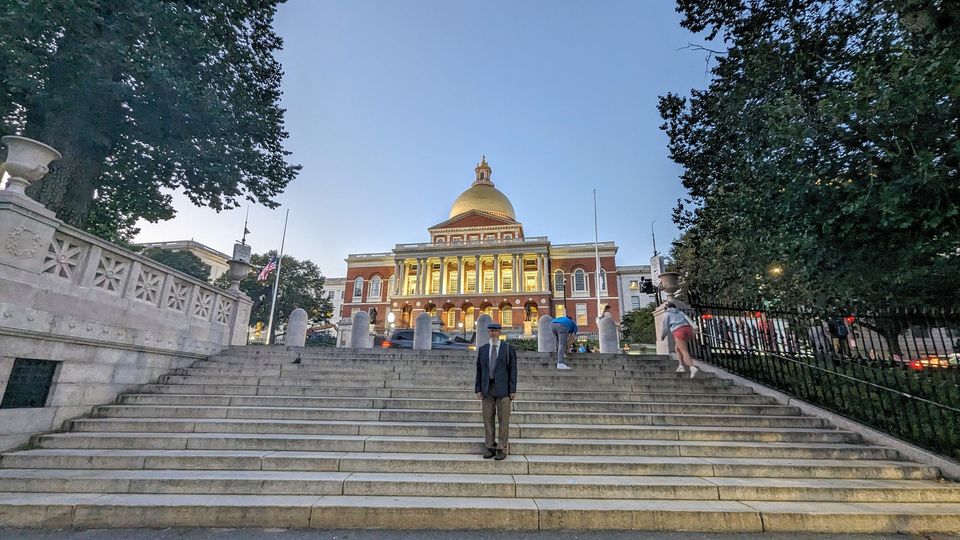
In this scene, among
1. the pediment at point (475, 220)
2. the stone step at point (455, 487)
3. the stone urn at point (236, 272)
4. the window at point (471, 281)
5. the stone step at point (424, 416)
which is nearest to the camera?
the stone step at point (455, 487)

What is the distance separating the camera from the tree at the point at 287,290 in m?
42.0

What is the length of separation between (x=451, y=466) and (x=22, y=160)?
307 inches

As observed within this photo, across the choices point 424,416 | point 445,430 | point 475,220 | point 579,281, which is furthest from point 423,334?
point 475,220

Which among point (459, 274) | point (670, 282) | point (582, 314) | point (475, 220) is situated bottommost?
point (670, 282)

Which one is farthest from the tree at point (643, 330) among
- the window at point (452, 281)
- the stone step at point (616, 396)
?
the window at point (452, 281)

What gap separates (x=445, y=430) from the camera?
6.38 meters

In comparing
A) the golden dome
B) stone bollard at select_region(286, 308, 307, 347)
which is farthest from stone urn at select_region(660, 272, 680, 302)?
the golden dome

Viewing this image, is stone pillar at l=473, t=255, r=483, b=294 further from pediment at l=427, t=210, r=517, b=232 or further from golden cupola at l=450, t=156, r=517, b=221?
golden cupola at l=450, t=156, r=517, b=221

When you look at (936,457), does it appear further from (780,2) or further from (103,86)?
(103,86)

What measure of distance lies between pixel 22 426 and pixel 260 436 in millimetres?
3418

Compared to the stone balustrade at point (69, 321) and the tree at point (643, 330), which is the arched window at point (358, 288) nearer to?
the tree at point (643, 330)

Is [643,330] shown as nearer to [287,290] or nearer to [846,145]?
[846,145]

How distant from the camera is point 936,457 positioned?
542 centimetres

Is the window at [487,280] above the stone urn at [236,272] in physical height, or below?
above
